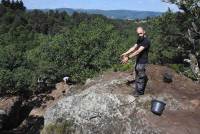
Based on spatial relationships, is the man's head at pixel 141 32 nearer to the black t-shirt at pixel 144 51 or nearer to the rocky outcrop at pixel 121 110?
the black t-shirt at pixel 144 51

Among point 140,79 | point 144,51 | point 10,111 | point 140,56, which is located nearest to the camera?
point 144,51

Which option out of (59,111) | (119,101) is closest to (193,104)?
(119,101)

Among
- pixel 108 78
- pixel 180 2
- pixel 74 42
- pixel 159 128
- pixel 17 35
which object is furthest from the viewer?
pixel 17 35

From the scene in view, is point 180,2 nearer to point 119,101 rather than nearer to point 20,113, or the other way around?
point 119,101

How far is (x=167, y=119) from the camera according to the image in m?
17.3

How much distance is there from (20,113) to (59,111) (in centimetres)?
3406

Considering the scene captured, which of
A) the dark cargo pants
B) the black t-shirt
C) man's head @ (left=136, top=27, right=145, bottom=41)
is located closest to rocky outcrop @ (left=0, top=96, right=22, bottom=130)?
the dark cargo pants

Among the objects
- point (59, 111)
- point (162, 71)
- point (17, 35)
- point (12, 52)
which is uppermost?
point (162, 71)

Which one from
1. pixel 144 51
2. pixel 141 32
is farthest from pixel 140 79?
pixel 141 32

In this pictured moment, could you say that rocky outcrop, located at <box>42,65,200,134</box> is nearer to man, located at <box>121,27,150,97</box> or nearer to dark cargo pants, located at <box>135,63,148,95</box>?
dark cargo pants, located at <box>135,63,148,95</box>

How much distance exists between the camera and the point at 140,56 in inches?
711

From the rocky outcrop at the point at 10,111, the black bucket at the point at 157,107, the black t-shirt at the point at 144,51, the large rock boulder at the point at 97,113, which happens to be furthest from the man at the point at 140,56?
the rocky outcrop at the point at 10,111

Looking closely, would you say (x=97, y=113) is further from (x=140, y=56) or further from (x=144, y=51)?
(x=144, y=51)

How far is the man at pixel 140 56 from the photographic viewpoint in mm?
17531
